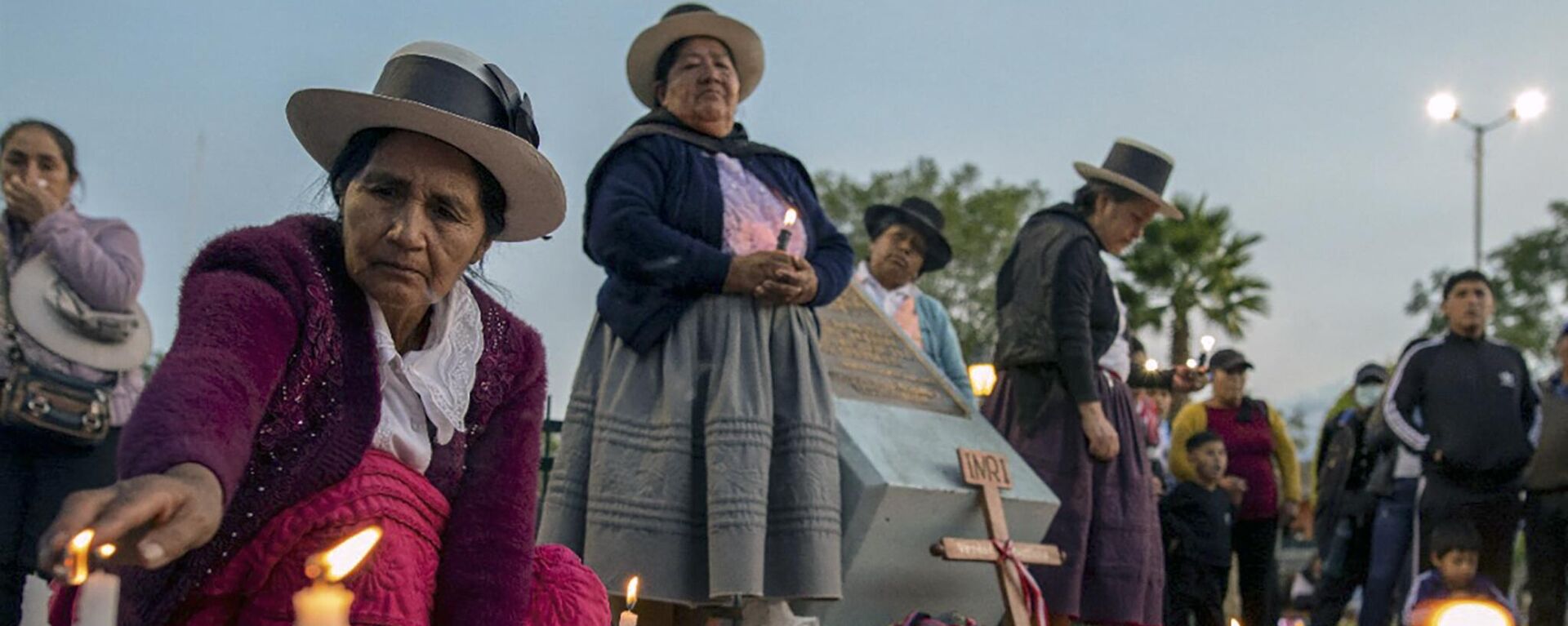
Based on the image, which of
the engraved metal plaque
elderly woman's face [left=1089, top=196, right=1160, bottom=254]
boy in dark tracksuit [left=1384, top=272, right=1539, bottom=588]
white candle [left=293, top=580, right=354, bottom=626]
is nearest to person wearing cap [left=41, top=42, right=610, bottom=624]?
white candle [left=293, top=580, right=354, bottom=626]

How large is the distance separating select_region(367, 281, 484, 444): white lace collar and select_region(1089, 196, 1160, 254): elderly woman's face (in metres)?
3.89

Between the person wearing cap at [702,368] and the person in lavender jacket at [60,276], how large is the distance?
4.39 ft

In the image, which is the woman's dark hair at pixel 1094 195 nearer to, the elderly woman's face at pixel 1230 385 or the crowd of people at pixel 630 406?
the crowd of people at pixel 630 406

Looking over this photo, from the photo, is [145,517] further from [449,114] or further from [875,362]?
[875,362]

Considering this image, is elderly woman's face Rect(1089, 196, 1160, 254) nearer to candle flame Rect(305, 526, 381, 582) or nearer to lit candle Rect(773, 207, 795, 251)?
lit candle Rect(773, 207, 795, 251)

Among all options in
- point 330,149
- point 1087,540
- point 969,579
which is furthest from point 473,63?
point 1087,540

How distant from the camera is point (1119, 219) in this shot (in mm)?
6234

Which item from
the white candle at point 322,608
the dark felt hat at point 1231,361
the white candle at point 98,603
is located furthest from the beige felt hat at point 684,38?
the dark felt hat at point 1231,361

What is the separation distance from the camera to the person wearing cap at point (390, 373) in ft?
7.72

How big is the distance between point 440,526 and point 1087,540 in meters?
3.56

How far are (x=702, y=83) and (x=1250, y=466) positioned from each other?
516 cm

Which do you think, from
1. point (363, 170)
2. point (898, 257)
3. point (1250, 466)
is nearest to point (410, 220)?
point (363, 170)

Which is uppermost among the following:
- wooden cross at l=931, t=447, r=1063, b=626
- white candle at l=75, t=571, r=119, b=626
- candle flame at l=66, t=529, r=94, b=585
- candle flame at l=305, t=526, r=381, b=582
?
wooden cross at l=931, t=447, r=1063, b=626

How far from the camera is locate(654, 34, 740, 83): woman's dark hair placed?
4941mm
